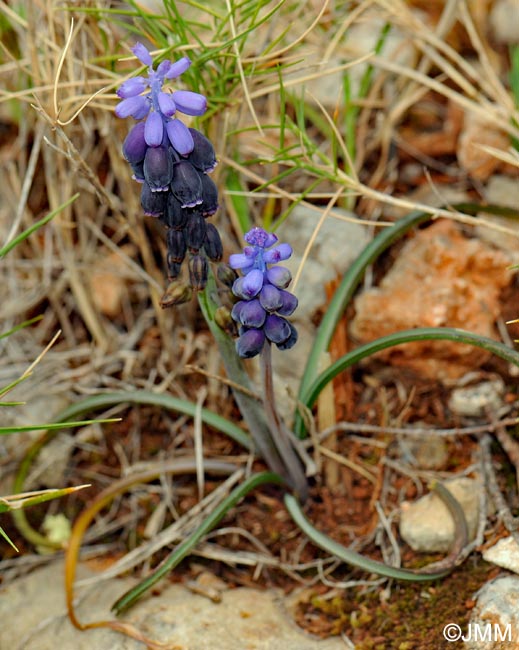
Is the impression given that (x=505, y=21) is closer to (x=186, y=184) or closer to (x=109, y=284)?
(x=109, y=284)

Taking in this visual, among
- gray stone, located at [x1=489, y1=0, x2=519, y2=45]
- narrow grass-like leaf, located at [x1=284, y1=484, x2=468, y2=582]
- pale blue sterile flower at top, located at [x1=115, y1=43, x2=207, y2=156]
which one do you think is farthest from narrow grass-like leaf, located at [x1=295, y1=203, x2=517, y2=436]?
gray stone, located at [x1=489, y1=0, x2=519, y2=45]

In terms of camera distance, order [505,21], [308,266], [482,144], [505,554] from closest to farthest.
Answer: [505,554] → [308,266] → [482,144] → [505,21]

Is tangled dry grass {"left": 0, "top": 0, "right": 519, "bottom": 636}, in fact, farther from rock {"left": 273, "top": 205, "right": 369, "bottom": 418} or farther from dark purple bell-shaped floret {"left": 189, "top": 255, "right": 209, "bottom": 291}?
dark purple bell-shaped floret {"left": 189, "top": 255, "right": 209, "bottom": 291}

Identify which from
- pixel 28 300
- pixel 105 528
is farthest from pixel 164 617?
pixel 28 300

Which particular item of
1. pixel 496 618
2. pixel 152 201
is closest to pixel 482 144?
pixel 152 201

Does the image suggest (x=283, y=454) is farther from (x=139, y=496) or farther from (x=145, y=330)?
(x=145, y=330)

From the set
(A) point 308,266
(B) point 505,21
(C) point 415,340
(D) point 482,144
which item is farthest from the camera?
(B) point 505,21

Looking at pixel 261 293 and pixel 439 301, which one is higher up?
pixel 261 293
